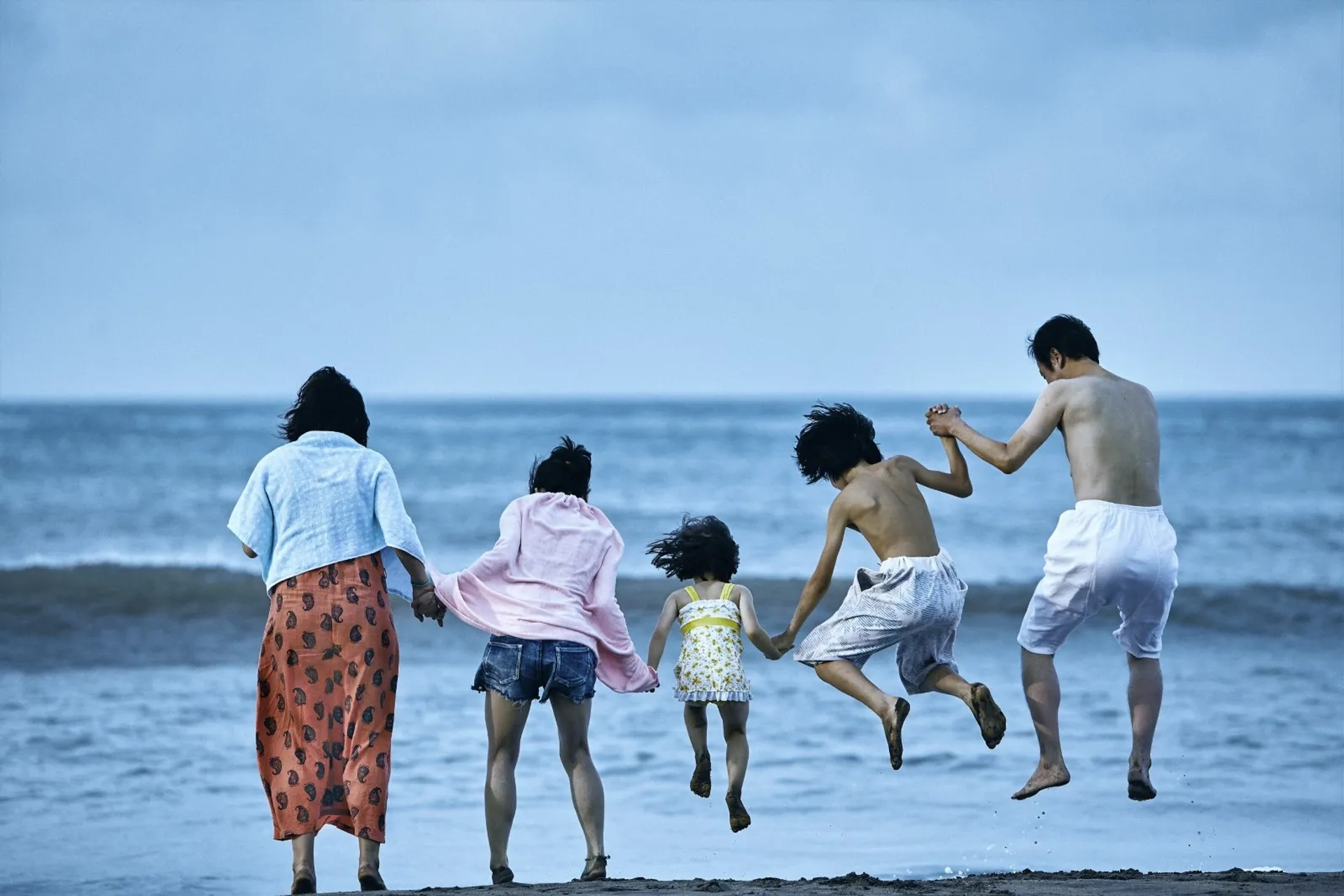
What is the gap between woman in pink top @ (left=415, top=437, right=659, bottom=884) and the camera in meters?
4.84

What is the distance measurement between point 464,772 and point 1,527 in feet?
51.9

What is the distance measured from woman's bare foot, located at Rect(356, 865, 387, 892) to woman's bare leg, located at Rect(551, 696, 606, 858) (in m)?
0.70

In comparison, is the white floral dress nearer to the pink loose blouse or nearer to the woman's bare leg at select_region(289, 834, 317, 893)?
the pink loose blouse

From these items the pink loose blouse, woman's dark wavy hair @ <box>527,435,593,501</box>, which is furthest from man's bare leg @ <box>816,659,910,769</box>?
woman's dark wavy hair @ <box>527,435,593,501</box>

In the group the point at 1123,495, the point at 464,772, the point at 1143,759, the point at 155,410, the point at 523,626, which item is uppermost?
the point at 155,410

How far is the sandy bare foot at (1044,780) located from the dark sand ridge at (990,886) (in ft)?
0.99

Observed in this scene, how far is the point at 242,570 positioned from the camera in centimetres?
1552

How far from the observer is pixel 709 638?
208 inches

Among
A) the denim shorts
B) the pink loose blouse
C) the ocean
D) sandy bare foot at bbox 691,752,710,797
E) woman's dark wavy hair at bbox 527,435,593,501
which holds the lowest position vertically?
the ocean

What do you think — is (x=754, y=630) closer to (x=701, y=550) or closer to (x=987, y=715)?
(x=701, y=550)

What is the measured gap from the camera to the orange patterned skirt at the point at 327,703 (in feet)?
15.2

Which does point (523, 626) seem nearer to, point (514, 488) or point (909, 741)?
point (909, 741)

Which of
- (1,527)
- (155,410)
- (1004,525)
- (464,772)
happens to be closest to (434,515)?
(1,527)

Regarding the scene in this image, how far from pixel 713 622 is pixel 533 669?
816mm
